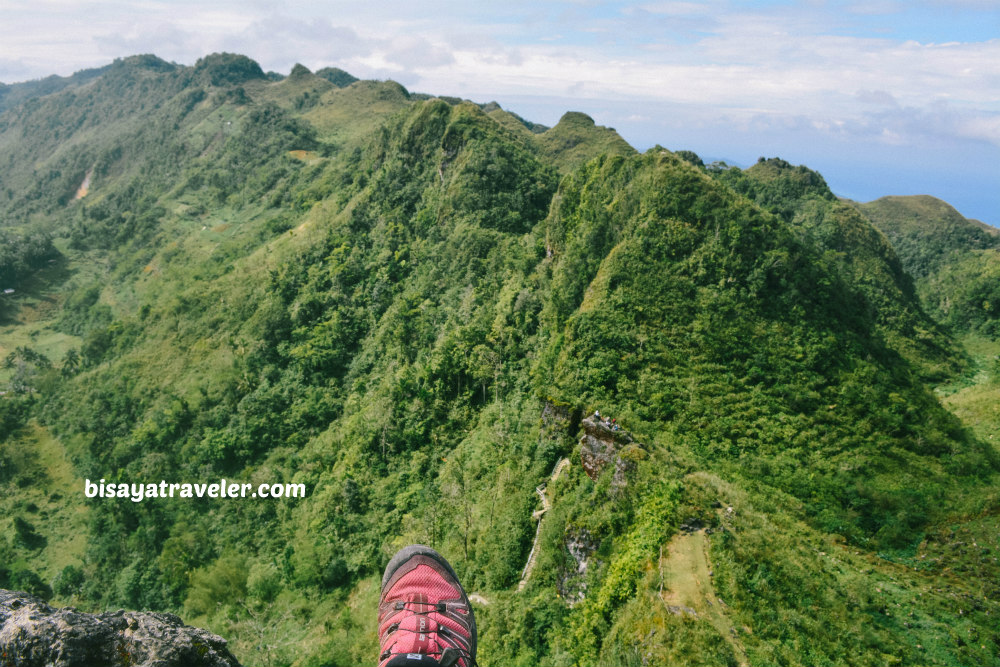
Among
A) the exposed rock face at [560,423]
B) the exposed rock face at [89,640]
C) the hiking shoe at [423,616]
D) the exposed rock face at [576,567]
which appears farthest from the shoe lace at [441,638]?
the exposed rock face at [560,423]

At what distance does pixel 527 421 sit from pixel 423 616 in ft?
62.8

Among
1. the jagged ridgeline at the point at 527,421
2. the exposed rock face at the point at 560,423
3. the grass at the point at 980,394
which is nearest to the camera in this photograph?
the jagged ridgeline at the point at 527,421

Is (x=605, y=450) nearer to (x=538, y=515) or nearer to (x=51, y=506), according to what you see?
(x=538, y=515)

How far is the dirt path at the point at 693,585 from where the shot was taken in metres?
12.6

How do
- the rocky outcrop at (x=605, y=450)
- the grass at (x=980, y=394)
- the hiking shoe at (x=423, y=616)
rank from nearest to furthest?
the hiking shoe at (x=423, y=616) < the rocky outcrop at (x=605, y=450) < the grass at (x=980, y=394)

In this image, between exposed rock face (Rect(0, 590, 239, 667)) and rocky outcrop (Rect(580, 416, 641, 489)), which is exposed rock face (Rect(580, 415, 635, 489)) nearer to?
rocky outcrop (Rect(580, 416, 641, 489))

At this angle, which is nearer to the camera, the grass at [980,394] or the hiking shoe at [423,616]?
the hiking shoe at [423,616]

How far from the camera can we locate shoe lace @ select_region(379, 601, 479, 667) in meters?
6.58

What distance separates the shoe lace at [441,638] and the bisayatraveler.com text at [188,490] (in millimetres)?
33607

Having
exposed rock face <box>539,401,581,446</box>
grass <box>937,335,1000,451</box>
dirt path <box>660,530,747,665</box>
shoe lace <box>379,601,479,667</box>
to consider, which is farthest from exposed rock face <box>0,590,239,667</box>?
grass <box>937,335,1000,451</box>

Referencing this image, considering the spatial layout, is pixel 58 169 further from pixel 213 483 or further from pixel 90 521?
pixel 213 483

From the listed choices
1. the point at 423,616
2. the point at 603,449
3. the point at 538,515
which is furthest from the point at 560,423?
the point at 423,616

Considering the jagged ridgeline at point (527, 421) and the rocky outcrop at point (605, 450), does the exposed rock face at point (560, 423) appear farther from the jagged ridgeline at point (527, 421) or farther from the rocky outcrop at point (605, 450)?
the rocky outcrop at point (605, 450)

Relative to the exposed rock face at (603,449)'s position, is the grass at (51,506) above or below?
below
